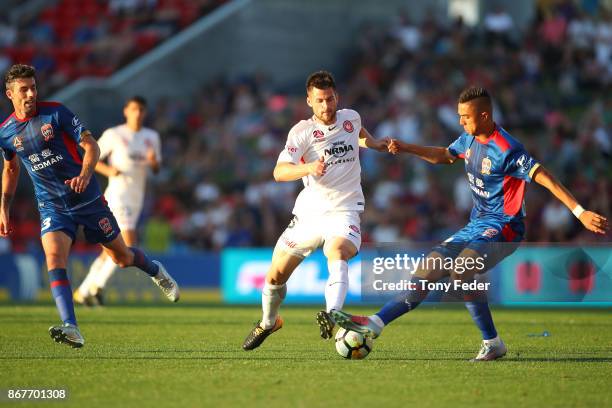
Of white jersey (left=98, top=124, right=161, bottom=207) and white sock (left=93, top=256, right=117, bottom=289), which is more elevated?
white jersey (left=98, top=124, right=161, bottom=207)

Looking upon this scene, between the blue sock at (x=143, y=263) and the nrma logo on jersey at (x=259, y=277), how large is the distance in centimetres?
752

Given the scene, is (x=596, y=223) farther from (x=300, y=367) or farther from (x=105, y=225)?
(x=105, y=225)

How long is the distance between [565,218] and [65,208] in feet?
40.4

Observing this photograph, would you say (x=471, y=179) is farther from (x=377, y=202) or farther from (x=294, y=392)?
(x=377, y=202)

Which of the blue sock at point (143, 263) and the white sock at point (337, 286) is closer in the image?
the white sock at point (337, 286)

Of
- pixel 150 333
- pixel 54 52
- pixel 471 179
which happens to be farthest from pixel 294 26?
pixel 471 179

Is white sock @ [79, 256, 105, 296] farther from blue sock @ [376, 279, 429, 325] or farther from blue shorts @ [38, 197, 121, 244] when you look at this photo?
blue sock @ [376, 279, 429, 325]

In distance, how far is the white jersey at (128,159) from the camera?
1587 cm

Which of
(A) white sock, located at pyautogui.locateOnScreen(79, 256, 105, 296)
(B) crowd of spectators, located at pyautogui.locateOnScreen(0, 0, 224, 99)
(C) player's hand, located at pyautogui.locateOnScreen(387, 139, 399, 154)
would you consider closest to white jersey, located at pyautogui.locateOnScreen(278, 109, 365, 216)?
(C) player's hand, located at pyautogui.locateOnScreen(387, 139, 399, 154)

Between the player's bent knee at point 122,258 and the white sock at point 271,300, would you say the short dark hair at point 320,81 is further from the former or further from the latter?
the player's bent knee at point 122,258

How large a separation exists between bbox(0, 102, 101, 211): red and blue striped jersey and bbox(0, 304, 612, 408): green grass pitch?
1412 mm

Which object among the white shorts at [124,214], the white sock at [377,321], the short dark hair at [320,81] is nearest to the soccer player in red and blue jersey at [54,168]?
the short dark hair at [320,81]

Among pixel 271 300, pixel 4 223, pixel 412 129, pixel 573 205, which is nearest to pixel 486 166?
pixel 573 205

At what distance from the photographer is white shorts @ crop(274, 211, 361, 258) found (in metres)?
9.49
